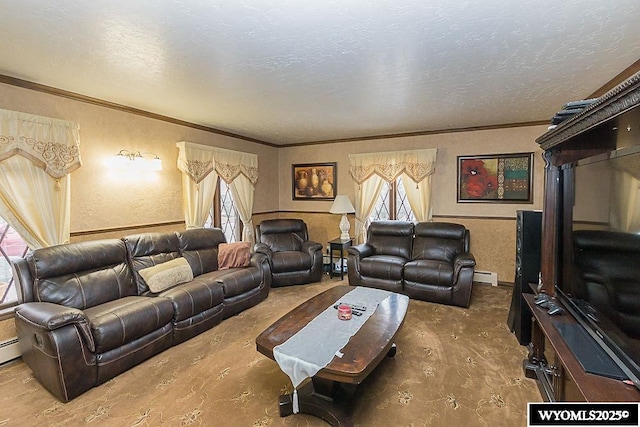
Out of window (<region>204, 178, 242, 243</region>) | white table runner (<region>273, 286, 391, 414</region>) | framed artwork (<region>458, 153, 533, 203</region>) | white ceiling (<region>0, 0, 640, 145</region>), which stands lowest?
white table runner (<region>273, 286, 391, 414</region>)

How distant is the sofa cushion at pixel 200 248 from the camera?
147 inches

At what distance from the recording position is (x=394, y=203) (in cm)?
534

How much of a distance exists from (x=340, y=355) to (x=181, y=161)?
3358 millimetres

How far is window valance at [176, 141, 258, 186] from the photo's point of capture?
13.6 ft

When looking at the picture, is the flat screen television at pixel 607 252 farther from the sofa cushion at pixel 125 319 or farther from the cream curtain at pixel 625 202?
the sofa cushion at pixel 125 319

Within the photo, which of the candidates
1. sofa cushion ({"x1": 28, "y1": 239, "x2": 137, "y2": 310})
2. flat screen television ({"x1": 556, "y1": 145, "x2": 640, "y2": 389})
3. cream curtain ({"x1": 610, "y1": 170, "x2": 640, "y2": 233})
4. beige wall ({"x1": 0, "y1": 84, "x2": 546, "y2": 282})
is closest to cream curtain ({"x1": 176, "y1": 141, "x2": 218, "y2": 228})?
beige wall ({"x1": 0, "y1": 84, "x2": 546, "y2": 282})

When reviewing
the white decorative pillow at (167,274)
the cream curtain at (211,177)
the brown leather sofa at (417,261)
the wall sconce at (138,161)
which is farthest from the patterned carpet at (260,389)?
the wall sconce at (138,161)

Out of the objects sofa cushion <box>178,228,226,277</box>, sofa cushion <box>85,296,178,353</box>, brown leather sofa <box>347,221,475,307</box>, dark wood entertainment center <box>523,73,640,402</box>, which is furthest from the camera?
brown leather sofa <box>347,221,475,307</box>

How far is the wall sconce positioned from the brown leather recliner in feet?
5.83

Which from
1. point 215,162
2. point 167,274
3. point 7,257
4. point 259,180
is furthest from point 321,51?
point 259,180

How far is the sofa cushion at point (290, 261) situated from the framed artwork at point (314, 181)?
4.98 feet

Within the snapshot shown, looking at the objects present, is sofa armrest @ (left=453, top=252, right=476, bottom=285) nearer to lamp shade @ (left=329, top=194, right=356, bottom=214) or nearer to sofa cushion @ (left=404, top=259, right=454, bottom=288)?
sofa cushion @ (left=404, top=259, right=454, bottom=288)

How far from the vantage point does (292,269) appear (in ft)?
15.4

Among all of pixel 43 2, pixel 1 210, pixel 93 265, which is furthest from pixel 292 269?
pixel 43 2
